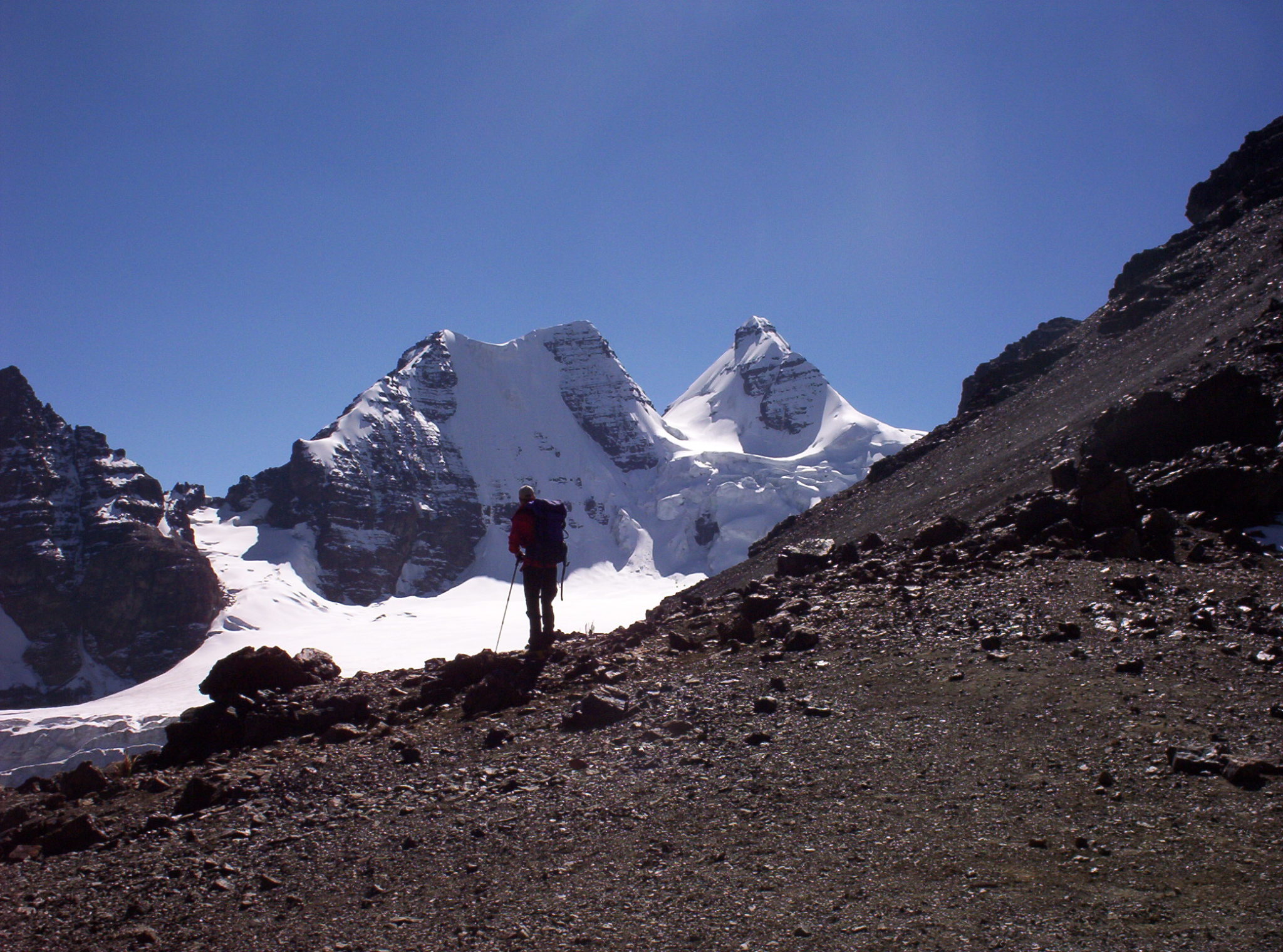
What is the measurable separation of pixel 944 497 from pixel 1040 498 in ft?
22.3

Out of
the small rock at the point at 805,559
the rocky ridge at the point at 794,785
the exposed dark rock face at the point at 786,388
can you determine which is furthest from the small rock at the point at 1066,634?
the exposed dark rock face at the point at 786,388

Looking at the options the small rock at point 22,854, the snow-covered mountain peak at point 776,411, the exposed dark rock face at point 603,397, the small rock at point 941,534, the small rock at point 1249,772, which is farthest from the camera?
the exposed dark rock face at point 603,397

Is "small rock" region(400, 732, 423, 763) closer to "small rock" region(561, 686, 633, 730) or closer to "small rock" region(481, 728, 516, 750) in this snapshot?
"small rock" region(481, 728, 516, 750)

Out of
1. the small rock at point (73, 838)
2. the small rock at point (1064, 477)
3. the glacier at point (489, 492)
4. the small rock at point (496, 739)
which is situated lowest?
the small rock at point (73, 838)

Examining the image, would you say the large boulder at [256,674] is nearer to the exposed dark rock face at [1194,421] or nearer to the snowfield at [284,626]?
the exposed dark rock face at [1194,421]

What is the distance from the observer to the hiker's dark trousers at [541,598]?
33.4 ft

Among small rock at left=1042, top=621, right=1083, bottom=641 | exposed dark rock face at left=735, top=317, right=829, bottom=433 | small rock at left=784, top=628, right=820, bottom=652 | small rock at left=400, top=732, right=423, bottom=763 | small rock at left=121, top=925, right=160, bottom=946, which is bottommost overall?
small rock at left=121, top=925, right=160, bottom=946

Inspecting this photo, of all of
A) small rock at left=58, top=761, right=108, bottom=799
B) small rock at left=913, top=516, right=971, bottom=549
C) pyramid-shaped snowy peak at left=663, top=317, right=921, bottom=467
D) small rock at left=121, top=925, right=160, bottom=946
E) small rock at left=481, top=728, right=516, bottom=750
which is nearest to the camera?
small rock at left=121, top=925, right=160, bottom=946

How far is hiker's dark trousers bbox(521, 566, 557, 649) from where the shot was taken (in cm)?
1020

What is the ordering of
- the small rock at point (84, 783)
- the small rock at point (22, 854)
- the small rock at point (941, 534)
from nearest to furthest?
the small rock at point (22, 854) < the small rock at point (84, 783) < the small rock at point (941, 534)

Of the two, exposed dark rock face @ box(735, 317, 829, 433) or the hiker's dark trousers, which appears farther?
exposed dark rock face @ box(735, 317, 829, 433)

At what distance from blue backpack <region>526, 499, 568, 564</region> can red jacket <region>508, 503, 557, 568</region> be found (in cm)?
3

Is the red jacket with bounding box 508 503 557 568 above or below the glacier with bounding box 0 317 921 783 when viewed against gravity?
below

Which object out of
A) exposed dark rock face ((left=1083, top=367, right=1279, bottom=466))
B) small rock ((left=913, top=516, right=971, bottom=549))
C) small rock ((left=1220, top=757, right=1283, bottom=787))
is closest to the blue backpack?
small rock ((left=913, top=516, right=971, bottom=549))
